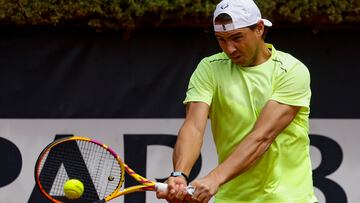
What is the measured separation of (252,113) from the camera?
4613mm

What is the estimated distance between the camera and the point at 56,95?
21.3ft

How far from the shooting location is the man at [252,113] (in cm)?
454

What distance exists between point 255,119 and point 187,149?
0.35m

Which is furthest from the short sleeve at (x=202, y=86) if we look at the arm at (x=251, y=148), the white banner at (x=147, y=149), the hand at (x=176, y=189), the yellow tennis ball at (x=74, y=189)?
the white banner at (x=147, y=149)

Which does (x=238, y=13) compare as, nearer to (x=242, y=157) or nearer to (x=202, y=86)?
(x=202, y=86)

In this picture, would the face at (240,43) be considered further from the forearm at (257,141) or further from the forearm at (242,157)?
the forearm at (242,157)

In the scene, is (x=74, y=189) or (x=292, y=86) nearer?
(x=292, y=86)

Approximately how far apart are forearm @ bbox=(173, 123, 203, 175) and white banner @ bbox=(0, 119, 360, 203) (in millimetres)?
1921

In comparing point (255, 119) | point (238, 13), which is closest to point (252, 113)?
point (255, 119)

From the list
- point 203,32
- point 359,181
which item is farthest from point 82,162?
point 359,181

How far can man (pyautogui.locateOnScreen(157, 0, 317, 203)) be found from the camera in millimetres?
4535

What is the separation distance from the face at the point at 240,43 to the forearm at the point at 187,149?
0.39 metres

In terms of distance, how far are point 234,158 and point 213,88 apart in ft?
1.33

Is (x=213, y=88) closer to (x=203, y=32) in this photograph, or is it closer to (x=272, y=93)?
(x=272, y=93)
